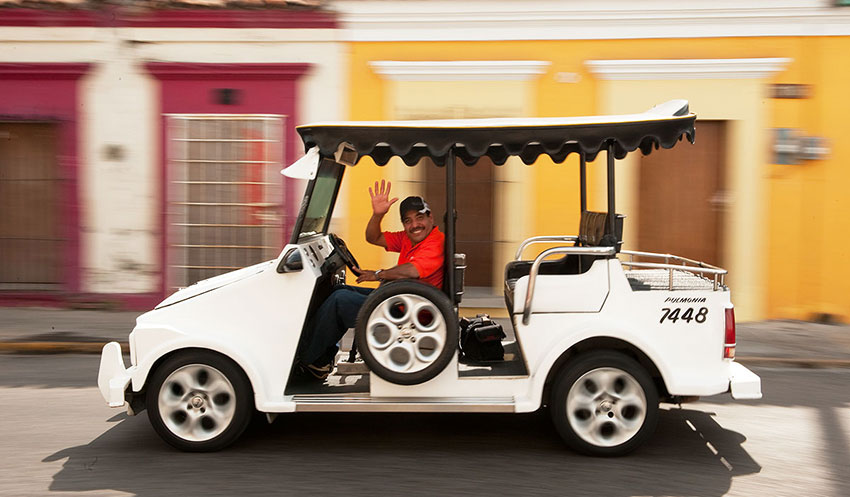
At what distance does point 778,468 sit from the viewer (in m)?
4.88

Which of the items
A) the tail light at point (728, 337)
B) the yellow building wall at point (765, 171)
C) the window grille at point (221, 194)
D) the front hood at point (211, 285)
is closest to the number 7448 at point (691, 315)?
the tail light at point (728, 337)

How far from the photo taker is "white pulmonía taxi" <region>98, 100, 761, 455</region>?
491cm

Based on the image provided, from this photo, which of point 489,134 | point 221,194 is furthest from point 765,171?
point 221,194

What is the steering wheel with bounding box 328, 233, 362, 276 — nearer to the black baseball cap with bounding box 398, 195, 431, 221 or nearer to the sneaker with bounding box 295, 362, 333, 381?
the black baseball cap with bounding box 398, 195, 431, 221

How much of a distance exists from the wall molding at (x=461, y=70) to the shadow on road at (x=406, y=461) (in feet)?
18.2

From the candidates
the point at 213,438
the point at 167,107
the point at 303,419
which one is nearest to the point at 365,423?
the point at 303,419

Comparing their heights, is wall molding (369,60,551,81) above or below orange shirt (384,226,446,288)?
above

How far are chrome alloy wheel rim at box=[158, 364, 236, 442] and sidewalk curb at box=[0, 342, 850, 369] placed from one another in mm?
3825

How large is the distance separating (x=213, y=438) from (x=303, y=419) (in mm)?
885

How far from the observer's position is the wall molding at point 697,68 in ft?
32.8

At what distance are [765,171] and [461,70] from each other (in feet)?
12.8

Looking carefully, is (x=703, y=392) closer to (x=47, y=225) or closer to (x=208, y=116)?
(x=208, y=116)

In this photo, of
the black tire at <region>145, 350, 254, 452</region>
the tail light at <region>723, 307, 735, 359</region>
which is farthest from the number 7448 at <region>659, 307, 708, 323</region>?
the black tire at <region>145, 350, 254, 452</region>

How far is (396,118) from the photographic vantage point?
10.5 m
